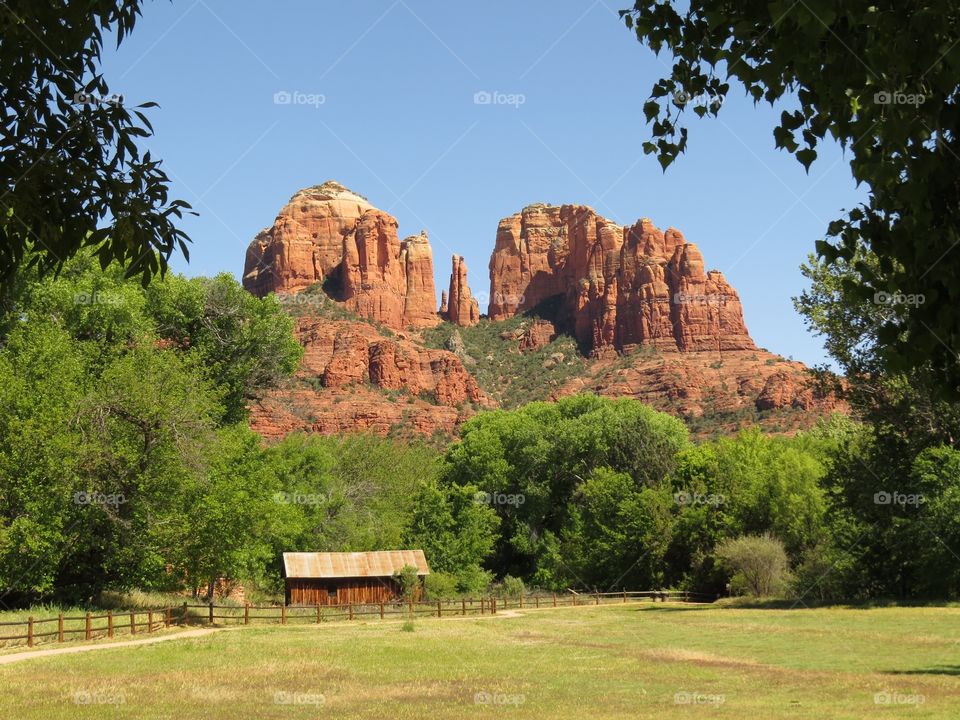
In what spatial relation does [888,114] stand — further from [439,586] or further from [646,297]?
[646,297]

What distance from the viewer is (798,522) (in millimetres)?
52531

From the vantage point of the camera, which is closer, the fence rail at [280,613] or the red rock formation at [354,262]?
the fence rail at [280,613]

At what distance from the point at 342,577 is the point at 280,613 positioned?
5303 mm

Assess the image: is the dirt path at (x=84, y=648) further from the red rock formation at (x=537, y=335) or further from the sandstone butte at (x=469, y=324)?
the red rock formation at (x=537, y=335)

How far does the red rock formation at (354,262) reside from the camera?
17575cm

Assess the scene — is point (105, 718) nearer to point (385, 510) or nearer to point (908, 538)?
point (908, 538)

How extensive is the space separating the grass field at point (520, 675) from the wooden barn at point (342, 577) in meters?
13.1

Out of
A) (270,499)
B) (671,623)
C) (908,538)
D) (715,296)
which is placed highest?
(715,296)

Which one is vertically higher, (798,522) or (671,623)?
(798,522)

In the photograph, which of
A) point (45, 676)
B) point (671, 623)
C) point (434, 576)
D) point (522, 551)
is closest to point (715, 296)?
point (522, 551)

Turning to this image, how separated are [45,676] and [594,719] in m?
11.7

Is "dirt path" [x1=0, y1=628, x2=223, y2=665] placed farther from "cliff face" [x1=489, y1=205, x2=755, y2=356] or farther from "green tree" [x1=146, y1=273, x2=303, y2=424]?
"cliff face" [x1=489, y1=205, x2=755, y2=356]

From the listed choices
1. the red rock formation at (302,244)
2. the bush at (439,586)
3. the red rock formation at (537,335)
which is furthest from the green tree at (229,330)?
the red rock formation at (302,244)

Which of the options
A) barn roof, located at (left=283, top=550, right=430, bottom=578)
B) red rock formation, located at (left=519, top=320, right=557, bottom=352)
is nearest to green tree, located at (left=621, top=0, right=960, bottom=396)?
barn roof, located at (left=283, top=550, right=430, bottom=578)
